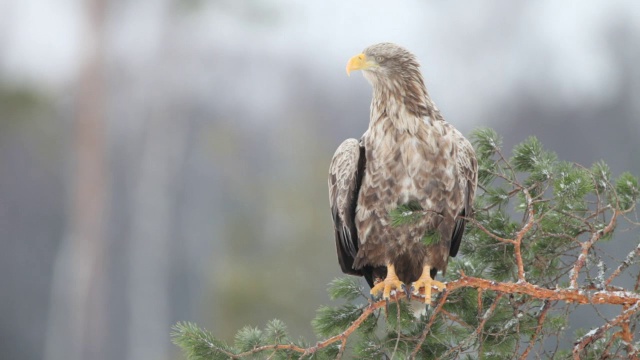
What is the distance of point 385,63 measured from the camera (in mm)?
3160

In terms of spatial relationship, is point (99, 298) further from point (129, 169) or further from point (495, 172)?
point (495, 172)

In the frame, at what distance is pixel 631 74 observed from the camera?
11414 millimetres

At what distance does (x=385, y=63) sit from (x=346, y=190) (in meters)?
0.44

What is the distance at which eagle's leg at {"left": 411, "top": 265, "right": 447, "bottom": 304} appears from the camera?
115 inches

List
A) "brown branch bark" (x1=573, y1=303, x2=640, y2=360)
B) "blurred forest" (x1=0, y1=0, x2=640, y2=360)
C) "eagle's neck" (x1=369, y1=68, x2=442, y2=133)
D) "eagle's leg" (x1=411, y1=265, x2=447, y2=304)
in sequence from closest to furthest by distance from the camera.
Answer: "brown branch bark" (x1=573, y1=303, x2=640, y2=360), "eagle's leg" (x1=411, y1=265, x2=447, y2=304), "eagle's neck" (x1=369, y1=68, x2=442, y2=133), "blurred forest" (x1=0, y1=0, x2=640, y2=360)

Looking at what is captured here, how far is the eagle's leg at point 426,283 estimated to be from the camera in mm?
2914

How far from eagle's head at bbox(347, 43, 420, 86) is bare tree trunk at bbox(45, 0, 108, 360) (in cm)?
876

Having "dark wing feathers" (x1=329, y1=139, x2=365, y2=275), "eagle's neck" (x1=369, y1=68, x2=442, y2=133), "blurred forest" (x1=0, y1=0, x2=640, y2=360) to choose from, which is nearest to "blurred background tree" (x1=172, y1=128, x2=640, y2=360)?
"eagle's neck" (x1=369, y1=68, x2=442, y2=133)

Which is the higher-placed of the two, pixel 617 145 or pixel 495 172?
pixel 617 145

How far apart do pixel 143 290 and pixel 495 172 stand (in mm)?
9249

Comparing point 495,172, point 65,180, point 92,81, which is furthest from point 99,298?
point 495,172

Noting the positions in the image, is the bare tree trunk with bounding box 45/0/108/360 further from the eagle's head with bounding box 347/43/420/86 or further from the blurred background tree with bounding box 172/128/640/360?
the blurred background tree with bounding box 172/128/640/360

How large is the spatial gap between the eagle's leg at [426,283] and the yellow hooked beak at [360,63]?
0.69 metres

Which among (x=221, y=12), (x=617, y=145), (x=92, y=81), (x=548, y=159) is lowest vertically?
(x=548, y=159)
